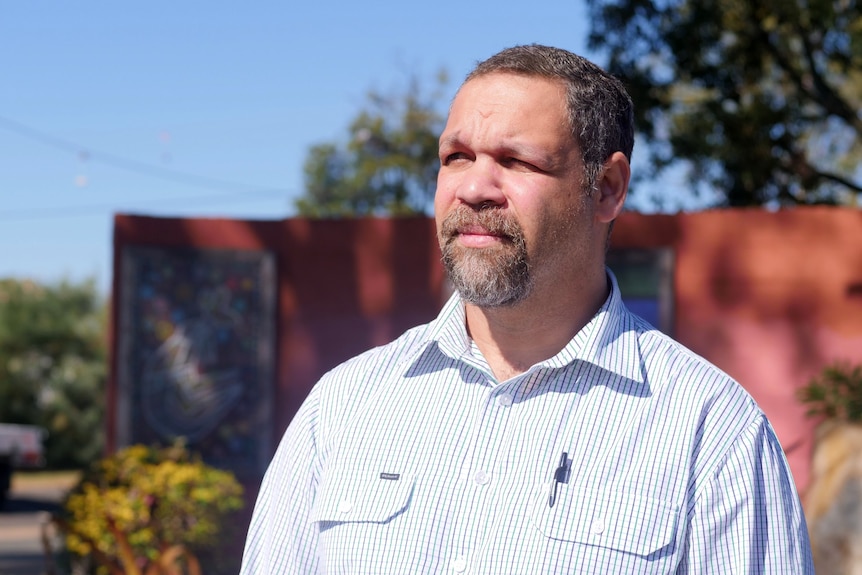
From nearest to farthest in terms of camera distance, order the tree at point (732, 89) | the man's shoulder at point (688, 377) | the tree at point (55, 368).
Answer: the man's shoulder at point (688, 377)
the tree at point (732, 89)
the tree at point (55, 368)

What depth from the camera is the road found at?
1072cm

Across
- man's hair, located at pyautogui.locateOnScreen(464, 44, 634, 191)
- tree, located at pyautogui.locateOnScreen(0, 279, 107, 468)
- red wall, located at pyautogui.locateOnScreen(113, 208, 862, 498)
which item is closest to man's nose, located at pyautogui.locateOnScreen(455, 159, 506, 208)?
man's hair, located at pyautogui.locateOnScreen(464, 44, 634, 191)

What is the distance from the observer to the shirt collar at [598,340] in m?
1.89

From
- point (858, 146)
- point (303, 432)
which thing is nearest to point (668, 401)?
point (303, 432)

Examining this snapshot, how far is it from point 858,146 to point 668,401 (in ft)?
49.2

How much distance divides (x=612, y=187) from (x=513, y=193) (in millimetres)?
260

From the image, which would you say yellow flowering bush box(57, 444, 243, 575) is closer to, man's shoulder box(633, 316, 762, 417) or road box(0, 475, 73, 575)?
road box(0, 475, 73, 575)

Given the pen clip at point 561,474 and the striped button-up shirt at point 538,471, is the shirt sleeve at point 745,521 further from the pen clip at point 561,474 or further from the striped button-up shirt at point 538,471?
the pen clip at point 561,474

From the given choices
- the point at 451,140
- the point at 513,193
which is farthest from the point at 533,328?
the point at 451,140

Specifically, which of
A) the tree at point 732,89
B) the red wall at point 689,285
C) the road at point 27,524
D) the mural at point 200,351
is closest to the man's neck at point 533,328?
the road at point 27,524

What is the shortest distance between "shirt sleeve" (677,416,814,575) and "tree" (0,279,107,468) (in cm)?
2313

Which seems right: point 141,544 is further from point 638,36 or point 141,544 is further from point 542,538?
point 638,36

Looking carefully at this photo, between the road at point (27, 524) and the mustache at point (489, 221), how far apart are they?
3335 mm

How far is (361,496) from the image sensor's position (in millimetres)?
1900
